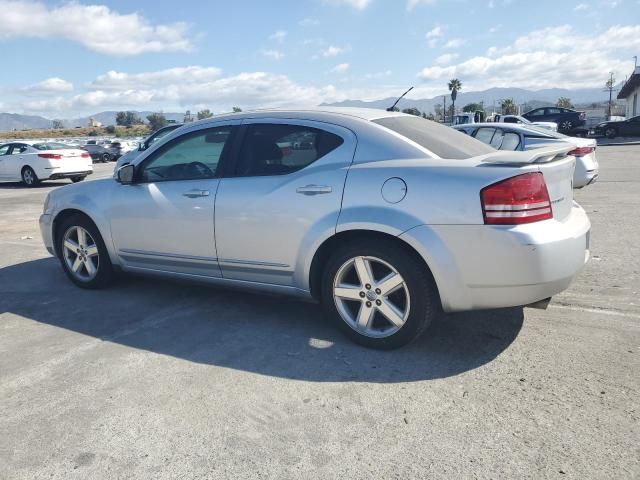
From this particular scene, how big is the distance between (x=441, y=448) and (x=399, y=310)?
113 centimetres

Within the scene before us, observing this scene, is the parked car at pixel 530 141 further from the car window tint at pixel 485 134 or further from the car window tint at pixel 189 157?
the car window tint at pixel 189 157

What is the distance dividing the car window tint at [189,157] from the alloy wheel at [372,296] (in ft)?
4.67

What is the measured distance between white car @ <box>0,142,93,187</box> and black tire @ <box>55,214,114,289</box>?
13292 mm

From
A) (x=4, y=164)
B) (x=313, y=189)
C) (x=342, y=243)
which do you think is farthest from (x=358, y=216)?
(x=4, y=164)

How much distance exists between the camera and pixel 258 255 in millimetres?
3996

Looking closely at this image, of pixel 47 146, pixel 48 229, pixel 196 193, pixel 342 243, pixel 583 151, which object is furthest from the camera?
pixel 47 146

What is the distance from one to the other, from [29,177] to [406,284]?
17.2 meters

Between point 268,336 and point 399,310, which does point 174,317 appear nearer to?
point 268,336

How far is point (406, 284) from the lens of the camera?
11.2 ft

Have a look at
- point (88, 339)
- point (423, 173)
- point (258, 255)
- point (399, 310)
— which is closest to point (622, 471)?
point (399, 310)

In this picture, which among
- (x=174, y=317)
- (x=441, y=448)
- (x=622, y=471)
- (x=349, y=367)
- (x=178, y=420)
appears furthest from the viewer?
(x=174, y=317)

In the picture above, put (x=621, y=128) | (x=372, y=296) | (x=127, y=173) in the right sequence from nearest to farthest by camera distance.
A: (x=372, y=296)
(x=127, y=173)
(x=621, y=128)

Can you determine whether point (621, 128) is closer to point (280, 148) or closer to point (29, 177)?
point (29, 177)

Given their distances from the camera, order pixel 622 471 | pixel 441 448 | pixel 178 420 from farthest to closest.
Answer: pixel 178 420
pixel 441 448
pixel 622 471
